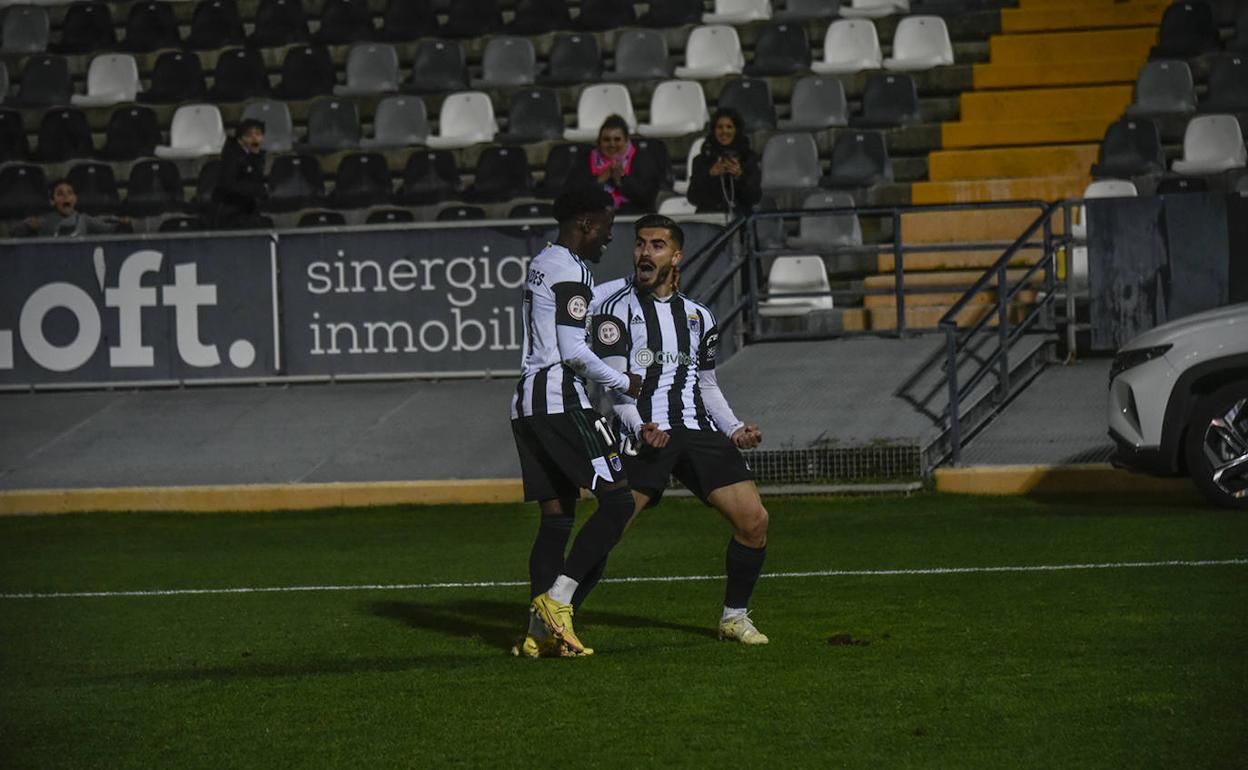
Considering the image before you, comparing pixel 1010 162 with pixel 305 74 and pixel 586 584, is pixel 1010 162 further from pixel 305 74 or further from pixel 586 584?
pixel 586 584

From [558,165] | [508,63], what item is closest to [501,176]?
[558,165]

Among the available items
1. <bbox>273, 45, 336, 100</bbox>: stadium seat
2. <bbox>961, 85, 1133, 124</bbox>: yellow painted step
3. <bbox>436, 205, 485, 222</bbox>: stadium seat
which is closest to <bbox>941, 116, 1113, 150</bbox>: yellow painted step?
<bbox>961, 85, 1133, 124</bbox>: yellow painted step

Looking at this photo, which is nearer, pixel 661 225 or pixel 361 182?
pixel 661 225

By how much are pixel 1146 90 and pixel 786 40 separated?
4.29m

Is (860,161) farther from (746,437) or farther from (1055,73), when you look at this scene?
(746,437)

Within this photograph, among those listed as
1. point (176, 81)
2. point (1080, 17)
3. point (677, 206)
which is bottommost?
point (677, 206)

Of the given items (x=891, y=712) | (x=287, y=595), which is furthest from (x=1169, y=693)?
(x=287, y=595)

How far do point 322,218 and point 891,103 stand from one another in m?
6.49

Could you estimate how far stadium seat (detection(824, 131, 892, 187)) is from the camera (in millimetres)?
21469

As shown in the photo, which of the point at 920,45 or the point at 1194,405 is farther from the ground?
the point at 920,45

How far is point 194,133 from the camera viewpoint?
24672 mm

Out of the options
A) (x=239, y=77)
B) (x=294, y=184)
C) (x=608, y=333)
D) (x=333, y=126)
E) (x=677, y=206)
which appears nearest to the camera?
(x=608, y=333)

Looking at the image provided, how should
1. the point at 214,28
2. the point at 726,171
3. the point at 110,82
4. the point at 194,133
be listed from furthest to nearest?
the point at 214,28 < the point at 110,82 < the point at 194,133 < the point at 726,171

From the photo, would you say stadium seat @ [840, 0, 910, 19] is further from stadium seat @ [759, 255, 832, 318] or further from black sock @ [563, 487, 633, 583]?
black sock @ [563, 487, 633, 583]
